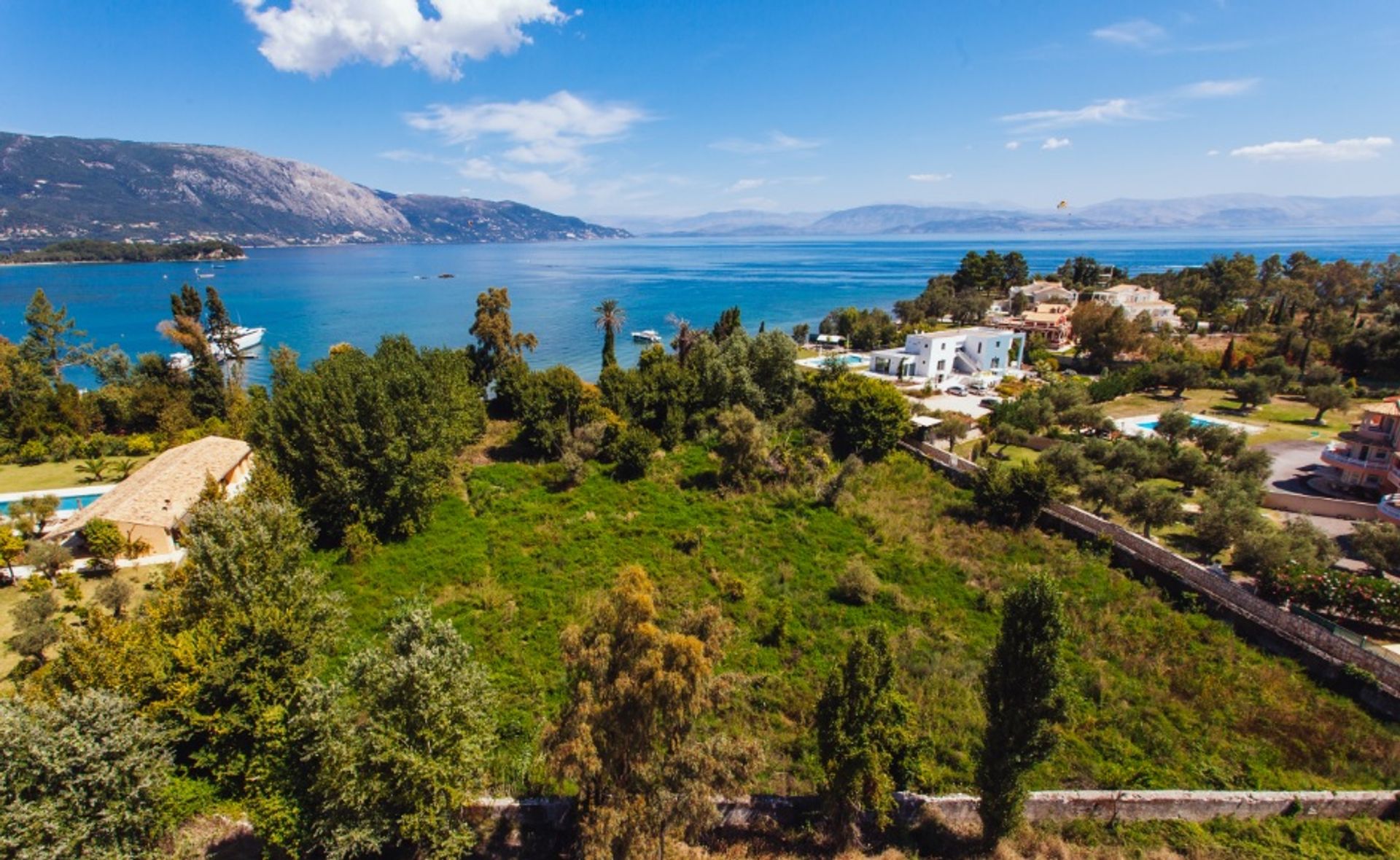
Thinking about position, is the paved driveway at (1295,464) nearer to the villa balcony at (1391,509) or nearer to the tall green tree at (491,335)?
the villa balcony at (1391,509)

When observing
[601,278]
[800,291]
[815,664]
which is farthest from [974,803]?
[601,278]

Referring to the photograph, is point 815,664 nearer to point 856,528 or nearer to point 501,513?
point 856,528

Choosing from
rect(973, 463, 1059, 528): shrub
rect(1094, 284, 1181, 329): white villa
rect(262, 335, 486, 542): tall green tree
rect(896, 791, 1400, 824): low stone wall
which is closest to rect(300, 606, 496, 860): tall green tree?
rect(896, 791, 1400, 824): low stone wall

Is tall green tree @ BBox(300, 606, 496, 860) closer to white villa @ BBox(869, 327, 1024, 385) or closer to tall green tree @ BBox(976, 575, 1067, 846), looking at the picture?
tall green tree @ BBox(976, 575, 1067, 846)

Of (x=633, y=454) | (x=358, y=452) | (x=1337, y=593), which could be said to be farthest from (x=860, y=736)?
(x=358, y=452)

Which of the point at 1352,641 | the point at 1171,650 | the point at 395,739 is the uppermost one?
the point at 395,739

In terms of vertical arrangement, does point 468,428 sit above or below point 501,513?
above
